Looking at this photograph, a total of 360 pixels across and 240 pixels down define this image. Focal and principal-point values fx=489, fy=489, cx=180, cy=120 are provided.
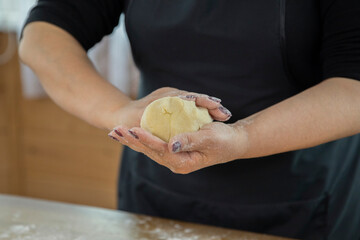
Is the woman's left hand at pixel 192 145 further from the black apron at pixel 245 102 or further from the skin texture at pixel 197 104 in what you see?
the black apron at pixel 245 102

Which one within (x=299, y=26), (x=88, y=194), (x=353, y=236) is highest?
(x=299, y=26)

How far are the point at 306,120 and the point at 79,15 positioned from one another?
581 mm

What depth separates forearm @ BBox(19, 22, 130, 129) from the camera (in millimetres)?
988

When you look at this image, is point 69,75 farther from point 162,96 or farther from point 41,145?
point 41,145

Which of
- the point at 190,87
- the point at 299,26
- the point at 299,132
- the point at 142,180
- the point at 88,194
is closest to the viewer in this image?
the point at 299,132

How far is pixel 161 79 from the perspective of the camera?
3.67ft

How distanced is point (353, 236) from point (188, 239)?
1.34 feet

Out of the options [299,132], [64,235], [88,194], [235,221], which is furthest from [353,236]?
[88,194]

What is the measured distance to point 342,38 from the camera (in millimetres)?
907

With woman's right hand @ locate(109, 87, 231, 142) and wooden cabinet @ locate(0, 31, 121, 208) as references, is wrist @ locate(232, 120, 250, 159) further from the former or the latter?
wooden cabinet @ locate(0, 31, 121, 208)

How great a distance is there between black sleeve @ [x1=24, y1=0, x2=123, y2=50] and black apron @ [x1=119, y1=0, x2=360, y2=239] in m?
0.10

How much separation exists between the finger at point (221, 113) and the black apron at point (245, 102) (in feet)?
0.67

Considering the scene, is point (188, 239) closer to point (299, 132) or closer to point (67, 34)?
point (299, 132)

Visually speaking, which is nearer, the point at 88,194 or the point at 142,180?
the point at 142,180
